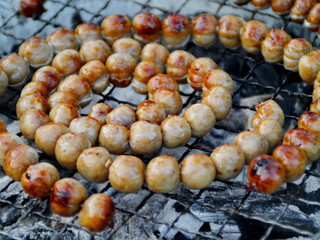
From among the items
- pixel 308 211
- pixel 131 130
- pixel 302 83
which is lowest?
pixel 308 211

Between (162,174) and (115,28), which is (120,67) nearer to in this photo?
(115,28)

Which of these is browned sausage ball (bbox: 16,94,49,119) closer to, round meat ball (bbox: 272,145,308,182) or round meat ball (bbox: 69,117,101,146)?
round meat ball (bbox: 69,117,101,146)

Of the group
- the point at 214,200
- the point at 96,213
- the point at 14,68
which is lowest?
the point at 214,200

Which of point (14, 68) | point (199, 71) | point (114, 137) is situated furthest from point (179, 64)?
point (14, 68)

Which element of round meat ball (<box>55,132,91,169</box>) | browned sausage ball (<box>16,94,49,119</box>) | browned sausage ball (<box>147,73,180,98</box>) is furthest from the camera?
browned sausage ball (<box>147,73,180,98</box>)

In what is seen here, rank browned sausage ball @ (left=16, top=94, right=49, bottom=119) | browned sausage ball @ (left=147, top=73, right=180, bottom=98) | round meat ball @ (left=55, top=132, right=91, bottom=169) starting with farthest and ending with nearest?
browned sausage ball @ (left=147, top=73, right=180, bottom=98)
browned sausage ball @ (left=16, top=94, right=49, bottom=119)
round meat ball @ (left=55, top=132, right=91, bottom=169)

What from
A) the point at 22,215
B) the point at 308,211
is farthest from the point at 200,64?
the point at 22,215

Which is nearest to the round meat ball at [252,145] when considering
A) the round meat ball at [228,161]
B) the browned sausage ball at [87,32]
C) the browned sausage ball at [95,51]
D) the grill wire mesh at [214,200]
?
the round meat ball at [228,161]

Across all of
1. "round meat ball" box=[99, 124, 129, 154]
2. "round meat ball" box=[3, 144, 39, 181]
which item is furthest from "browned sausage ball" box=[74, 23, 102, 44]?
"round meat ball" box=[3, 144, 39, 181]

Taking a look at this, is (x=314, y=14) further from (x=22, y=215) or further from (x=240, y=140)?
(x=22, y=215)
